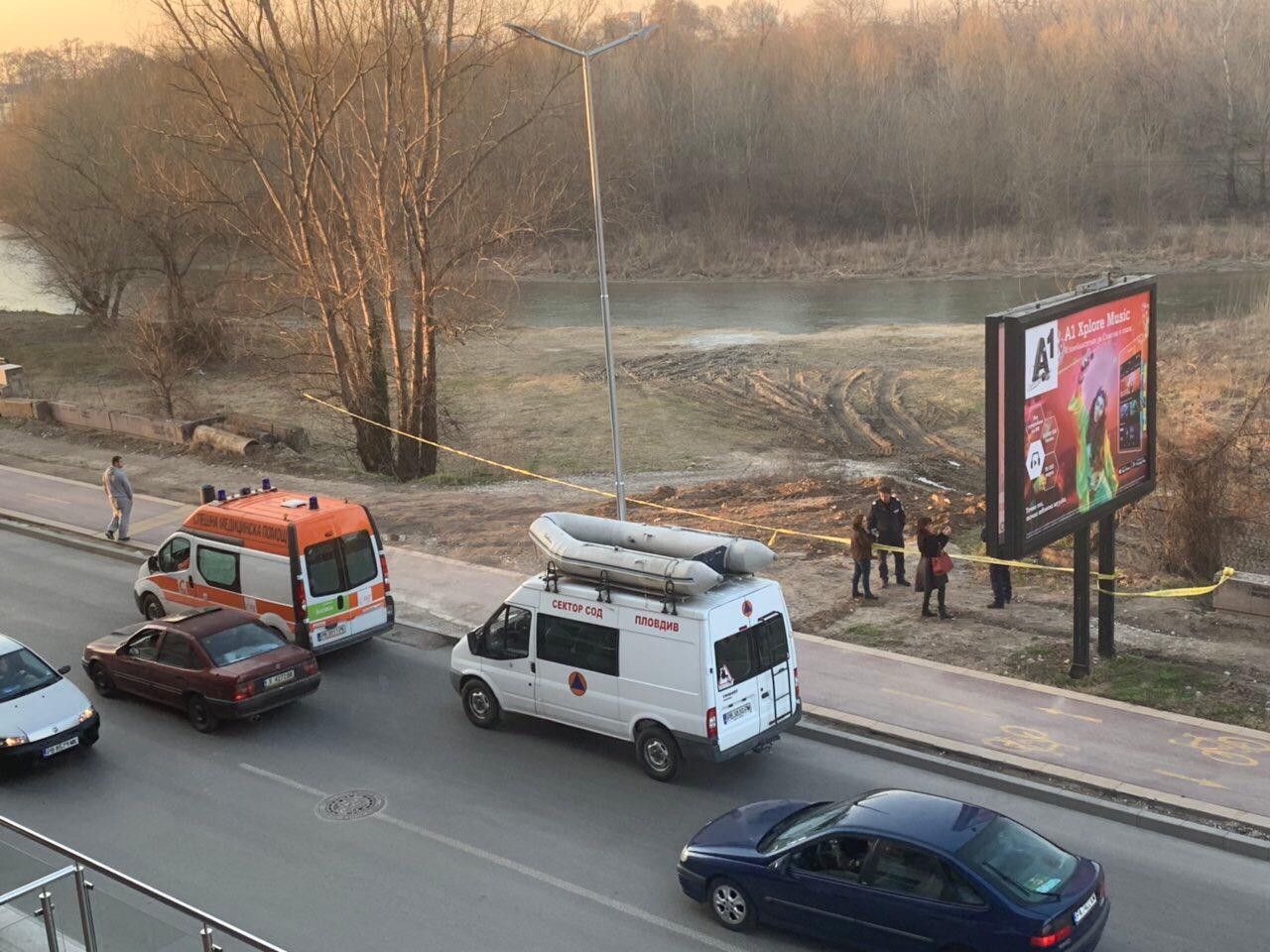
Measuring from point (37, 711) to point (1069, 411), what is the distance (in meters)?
11.9

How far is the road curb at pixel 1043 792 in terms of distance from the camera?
37.8ft

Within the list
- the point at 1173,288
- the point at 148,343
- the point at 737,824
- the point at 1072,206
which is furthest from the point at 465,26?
the point at 1072,206

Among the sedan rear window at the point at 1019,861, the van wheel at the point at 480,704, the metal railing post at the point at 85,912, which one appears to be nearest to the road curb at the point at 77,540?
the van wheel at the point at 480,704

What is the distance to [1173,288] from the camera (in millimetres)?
61688

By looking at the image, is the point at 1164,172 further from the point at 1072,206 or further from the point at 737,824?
the point at 737,824

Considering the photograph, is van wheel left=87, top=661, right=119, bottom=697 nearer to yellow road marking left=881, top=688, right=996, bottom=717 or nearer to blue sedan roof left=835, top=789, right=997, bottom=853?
yellow road marking left=881, top=688, right=996, bottom=717

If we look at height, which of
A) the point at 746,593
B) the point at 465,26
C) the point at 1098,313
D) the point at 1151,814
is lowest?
the point at 1151,814

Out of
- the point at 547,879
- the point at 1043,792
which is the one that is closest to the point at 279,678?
the point at 547,879

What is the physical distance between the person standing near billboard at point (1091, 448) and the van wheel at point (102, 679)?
12.1 meters

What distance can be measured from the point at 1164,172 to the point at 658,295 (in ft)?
114

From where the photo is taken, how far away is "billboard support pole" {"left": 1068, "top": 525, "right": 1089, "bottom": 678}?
1491 centimetres

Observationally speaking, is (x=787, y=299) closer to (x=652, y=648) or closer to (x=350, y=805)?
(x=652, y=648)

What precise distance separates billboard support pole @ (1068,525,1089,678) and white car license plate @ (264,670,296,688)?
9297mm

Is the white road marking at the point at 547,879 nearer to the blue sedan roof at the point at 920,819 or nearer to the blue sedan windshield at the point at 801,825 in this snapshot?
the blue sedan windshield at the point at 801,825
